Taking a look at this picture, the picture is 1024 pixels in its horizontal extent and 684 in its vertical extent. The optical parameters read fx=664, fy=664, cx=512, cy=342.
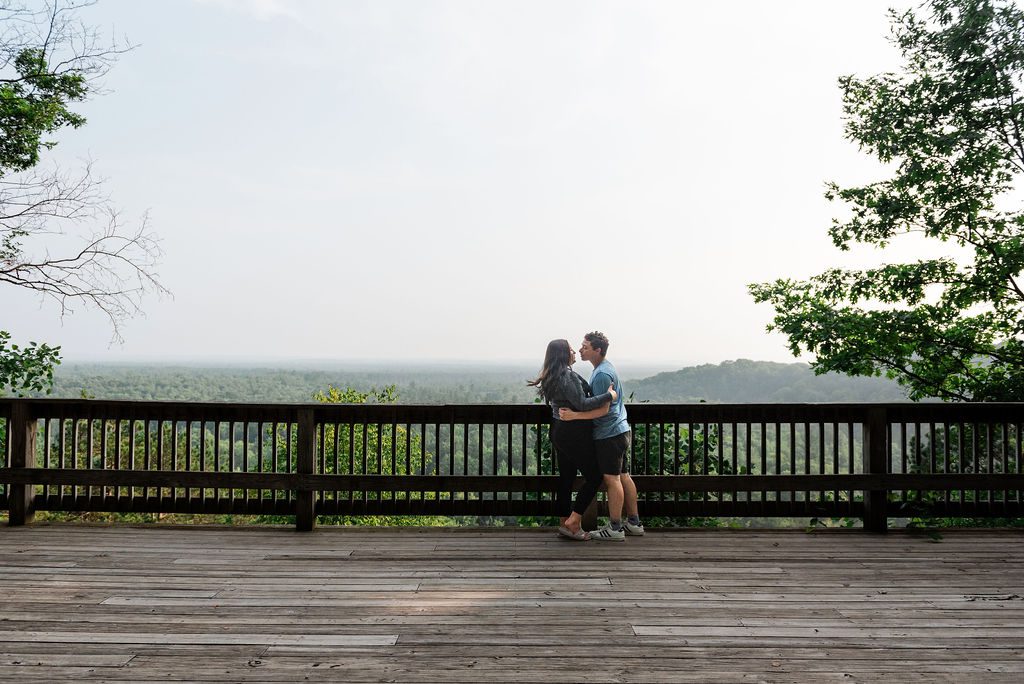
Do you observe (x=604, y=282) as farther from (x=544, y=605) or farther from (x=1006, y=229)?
(x=544, y=605)

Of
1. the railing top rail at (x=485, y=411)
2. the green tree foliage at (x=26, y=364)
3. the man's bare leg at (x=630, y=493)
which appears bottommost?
the man's bare leg at (x=630, y=493)

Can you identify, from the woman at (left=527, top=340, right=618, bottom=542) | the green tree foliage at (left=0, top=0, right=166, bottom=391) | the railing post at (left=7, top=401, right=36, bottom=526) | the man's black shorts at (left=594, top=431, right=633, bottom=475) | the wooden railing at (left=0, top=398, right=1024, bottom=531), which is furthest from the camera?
the green tree foliage at (left=0, top=0, right=166, bottom=391)

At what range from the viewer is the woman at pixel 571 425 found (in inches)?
196

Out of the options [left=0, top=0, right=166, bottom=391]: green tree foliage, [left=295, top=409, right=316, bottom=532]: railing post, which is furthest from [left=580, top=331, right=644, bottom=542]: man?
[left=0, top=0, right=166, bottom=391]: green tree foliage

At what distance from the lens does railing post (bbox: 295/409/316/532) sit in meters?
5.57

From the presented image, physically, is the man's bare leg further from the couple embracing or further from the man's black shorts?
the man's black shorts

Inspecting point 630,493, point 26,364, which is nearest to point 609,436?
point 630,493

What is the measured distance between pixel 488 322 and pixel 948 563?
13780cm

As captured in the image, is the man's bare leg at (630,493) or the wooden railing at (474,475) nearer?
the man's bare leg at (630,493)

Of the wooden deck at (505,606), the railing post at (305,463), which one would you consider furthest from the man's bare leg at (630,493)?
the railing post at (305,463)

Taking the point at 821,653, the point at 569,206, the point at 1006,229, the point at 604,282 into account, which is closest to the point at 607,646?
the point at 821,653

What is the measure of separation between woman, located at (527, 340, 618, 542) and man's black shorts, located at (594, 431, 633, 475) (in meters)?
0.05

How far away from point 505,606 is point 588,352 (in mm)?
2107

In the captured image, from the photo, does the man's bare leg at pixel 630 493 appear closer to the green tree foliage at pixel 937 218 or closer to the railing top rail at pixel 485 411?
the railing top rail at pixel 485 411
